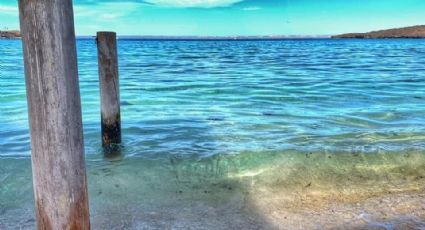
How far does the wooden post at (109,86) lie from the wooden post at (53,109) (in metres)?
4.02

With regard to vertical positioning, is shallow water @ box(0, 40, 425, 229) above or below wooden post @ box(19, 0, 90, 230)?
below

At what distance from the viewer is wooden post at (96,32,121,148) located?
22.4 feet

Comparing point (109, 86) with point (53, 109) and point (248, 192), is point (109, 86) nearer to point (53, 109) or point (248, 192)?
point (248, 192)

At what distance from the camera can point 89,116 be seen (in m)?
10.7

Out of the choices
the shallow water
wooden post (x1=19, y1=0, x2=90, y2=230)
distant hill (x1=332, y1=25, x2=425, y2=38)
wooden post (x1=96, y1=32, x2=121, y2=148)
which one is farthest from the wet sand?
distant hill (x1=332, y1=25, x2=425, y2=38)

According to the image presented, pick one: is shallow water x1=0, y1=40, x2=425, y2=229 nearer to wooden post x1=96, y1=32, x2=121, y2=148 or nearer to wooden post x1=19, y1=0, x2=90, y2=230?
wooden post x1=96, y1=32, x2=121, y2=148

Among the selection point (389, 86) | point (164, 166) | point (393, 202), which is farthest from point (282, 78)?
point (393, 202)

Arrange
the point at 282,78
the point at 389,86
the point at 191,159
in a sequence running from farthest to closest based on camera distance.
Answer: the point at 282,78
the point at 389,86
the point at 191,159

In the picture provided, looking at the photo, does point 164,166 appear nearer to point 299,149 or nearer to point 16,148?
point 299,149

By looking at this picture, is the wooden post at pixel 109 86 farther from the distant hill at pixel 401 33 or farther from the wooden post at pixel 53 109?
the distant hill at pixel 401 33

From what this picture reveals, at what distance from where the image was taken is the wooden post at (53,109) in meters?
2.66

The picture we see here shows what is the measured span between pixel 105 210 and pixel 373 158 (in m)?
4.21

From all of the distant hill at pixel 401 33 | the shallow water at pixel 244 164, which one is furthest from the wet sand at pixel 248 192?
the distant hill at pixel 401 33

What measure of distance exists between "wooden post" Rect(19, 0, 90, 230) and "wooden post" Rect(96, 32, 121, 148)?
4.02 metres
